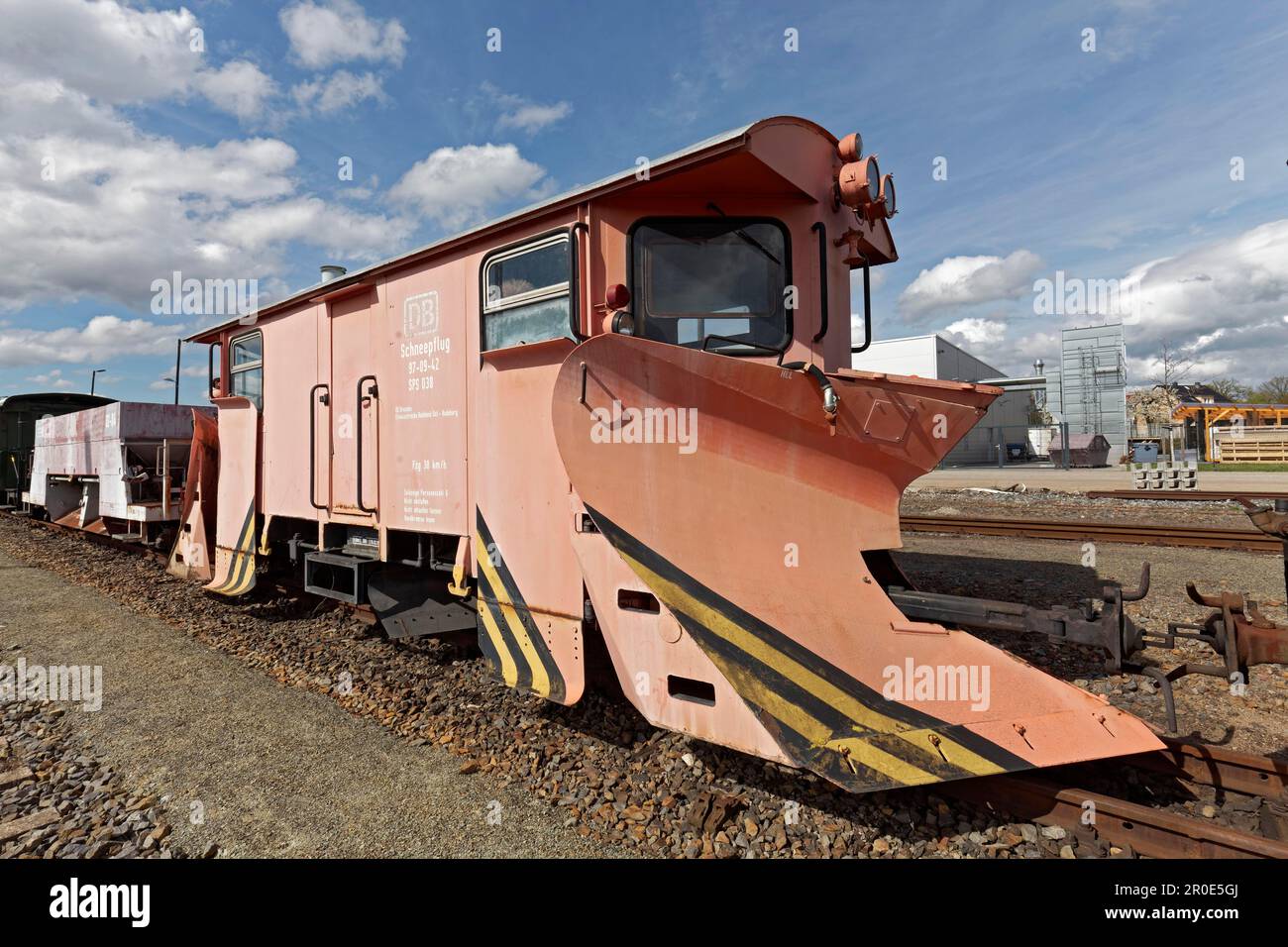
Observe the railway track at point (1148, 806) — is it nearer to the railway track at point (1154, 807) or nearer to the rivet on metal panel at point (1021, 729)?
the railway track at point (1154, 807)

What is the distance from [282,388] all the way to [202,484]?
8.51 feet

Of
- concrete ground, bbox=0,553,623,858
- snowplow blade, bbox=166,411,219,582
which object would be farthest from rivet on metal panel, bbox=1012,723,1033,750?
snowplow blade, bbox=166,411,219,582

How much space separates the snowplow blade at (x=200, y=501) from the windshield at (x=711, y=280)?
687 cm

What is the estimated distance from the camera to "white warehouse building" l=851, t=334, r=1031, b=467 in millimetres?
39094

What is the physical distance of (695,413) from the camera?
3023 millimetres

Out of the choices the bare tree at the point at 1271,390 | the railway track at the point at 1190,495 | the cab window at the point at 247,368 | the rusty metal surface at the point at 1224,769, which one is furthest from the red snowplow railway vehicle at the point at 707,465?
the bare tree at the point at 1271,390

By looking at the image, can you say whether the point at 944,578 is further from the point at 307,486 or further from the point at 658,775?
the point at 307,486

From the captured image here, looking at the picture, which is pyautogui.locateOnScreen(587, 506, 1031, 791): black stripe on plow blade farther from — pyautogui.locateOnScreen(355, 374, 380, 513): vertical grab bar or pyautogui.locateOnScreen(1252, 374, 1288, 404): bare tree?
pyautogui.locateOnScreen(1252, 374, 1288, 404): bare tree

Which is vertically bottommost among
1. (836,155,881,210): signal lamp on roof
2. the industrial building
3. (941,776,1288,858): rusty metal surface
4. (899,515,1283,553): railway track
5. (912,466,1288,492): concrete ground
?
(941,776,1288,858): rusty metal surface

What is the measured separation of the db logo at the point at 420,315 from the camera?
15.3ft

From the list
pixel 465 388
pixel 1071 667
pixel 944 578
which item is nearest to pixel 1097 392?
pixel 944 578

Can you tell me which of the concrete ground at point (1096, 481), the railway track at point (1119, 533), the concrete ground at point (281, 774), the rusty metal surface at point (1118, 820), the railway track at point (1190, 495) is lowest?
the concrete ground at point (281, 774)

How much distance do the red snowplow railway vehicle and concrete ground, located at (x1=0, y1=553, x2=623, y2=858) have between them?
2.38 feet

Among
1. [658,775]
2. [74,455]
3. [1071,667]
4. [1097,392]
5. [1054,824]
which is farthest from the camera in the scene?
[1097,392]
